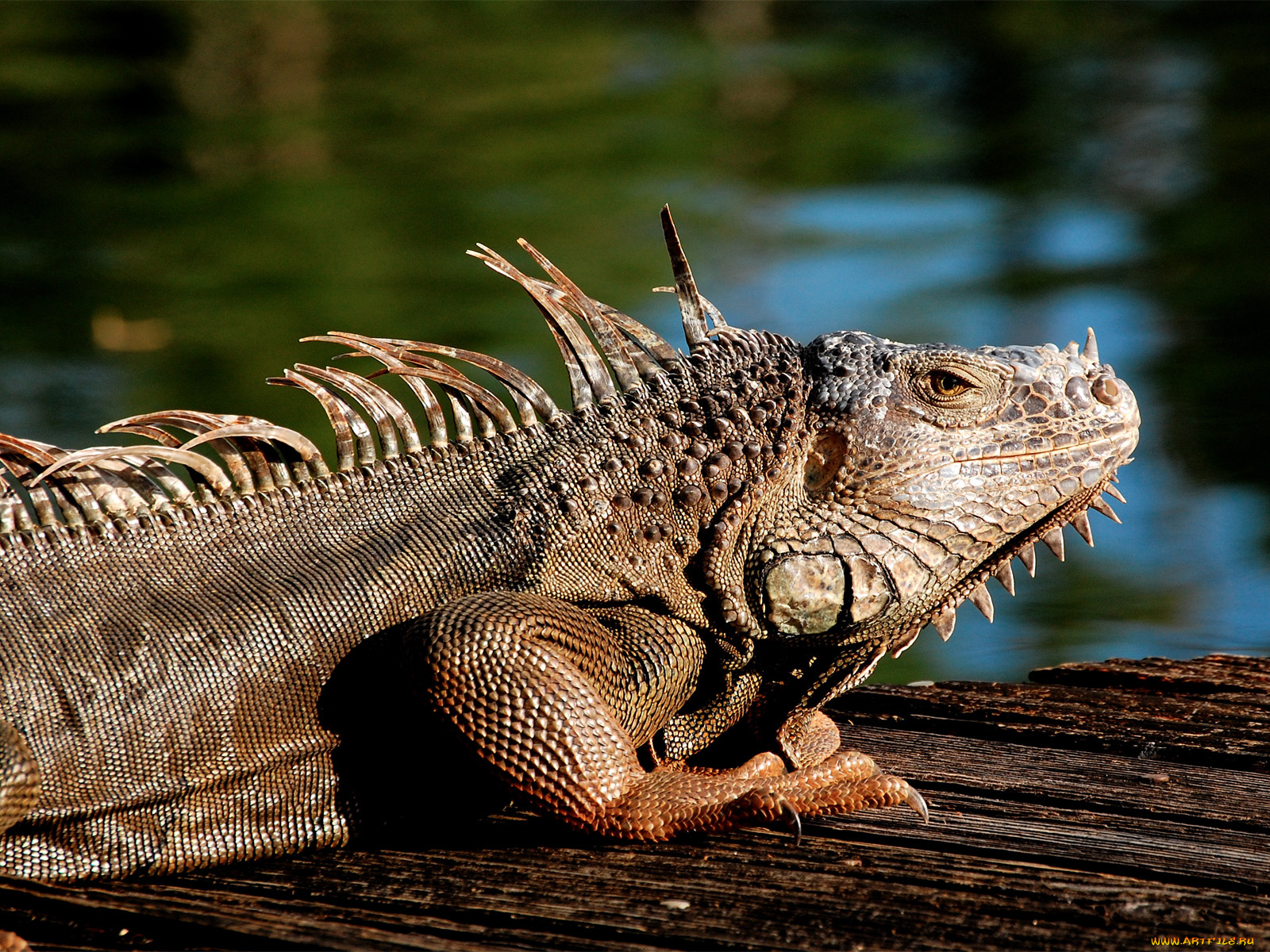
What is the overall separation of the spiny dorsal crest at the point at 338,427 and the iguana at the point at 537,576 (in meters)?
0.01

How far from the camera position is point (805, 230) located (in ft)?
74.2

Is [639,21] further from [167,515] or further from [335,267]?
[167,515]

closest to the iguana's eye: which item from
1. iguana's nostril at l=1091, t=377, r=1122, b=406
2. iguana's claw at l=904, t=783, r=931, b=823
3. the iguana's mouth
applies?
iguana's nostril at l=1091, t=377, r=1122, b=406

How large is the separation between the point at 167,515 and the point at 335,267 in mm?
15553

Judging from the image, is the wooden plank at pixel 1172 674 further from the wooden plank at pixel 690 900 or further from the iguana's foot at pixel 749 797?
the wooden plank at pixel 690 900

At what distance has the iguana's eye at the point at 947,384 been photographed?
503 centimetres

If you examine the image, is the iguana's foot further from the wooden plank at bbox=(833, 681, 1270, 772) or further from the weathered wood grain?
the wooden plank at bbox=(833, 681, 1270, 772)

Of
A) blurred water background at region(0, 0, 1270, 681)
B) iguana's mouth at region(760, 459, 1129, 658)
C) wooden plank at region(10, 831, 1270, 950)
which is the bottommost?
wooden plank at region(10, 831, 1270, 950)

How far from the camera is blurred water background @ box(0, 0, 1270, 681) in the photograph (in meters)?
14.9

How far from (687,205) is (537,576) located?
64.8ft

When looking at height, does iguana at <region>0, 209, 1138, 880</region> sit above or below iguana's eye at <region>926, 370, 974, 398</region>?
below

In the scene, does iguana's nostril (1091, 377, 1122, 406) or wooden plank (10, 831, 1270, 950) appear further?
iguana's nostril (1091, 377, 1122, 406)

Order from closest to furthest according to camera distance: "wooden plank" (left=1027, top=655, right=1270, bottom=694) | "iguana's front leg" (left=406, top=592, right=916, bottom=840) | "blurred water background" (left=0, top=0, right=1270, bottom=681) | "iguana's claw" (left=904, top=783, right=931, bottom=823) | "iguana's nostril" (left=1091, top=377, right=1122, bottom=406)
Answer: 1. "iguana's front leg" (left=406, top=592, right=916, bottom=840)
2. "iguana's claw" (left=904, top=783, right=931, bottom=823)
3. "iguana's nostril" (left=1091, top=377, right=1122, bottom=406)
4. "wooden plank" (left=1027, top=655, right=1270, bottom=694)
5. "blurred water background" (left=0, top=0, right=1270, bottom=681)

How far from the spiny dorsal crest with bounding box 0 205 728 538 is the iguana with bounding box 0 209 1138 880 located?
1 centimetres
